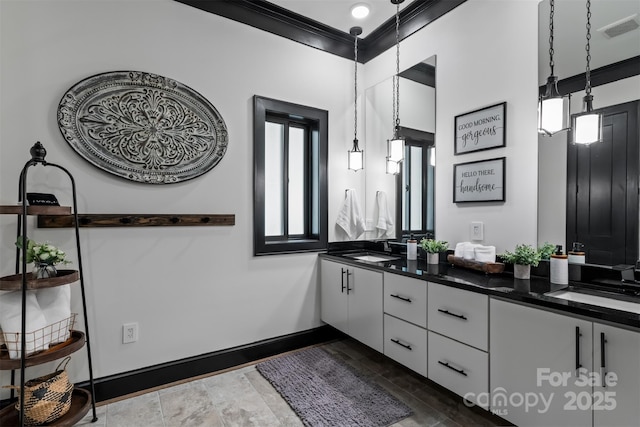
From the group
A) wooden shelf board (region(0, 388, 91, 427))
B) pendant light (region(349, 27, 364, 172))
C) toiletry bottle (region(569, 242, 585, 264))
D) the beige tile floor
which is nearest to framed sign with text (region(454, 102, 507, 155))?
toiletry bottle (region(569, 242, 585, 264))

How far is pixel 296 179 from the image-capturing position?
302 centimetres

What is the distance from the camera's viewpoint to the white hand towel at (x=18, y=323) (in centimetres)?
150

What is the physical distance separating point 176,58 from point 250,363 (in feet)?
7.60

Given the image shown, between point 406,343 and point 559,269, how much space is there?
3.13 feet

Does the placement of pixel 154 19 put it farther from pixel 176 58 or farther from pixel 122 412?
pixel 122 412

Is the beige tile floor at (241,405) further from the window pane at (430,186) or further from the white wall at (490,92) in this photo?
the window pane at (430,186)

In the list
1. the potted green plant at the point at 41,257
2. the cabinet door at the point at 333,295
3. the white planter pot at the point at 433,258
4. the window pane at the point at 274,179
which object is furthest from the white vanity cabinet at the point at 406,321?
the potted green plant at the point at 41,257

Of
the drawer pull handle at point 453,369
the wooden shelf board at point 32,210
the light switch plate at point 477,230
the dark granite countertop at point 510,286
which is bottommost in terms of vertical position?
the drawer pull handle at point 453,369

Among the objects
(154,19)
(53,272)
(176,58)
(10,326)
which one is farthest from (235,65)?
(10,326)

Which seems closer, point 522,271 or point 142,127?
point 522,271

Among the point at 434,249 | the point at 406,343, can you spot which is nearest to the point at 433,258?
the point at 434,249

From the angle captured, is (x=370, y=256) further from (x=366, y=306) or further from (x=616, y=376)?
(x=616, y=376)

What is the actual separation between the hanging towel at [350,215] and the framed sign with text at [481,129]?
3.36ft

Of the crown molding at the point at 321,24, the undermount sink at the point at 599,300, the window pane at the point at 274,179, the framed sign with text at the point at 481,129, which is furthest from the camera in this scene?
the window pane at the point at 274,179
